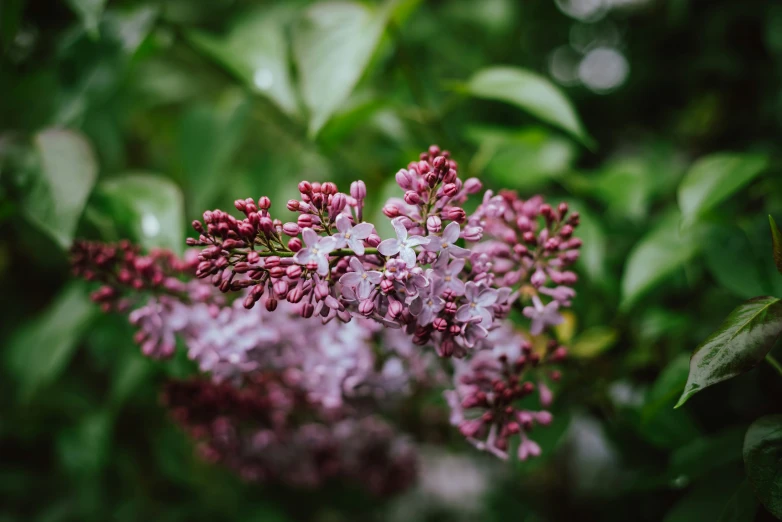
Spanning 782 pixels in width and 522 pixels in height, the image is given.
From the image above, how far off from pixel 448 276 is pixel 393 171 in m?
0.88

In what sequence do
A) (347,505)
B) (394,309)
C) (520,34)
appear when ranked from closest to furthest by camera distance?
(394,309), (347,505), (520,34)

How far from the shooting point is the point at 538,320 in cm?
103

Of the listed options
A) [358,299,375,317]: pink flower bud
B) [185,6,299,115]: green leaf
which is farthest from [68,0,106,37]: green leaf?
[358,299,375,317]: pink flower bud

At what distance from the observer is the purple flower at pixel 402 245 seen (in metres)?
0.85

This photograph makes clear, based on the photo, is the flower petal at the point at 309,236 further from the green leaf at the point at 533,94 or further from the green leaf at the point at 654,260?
the green leaf at the point at 654,260

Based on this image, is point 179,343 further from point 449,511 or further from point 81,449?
point 449,511

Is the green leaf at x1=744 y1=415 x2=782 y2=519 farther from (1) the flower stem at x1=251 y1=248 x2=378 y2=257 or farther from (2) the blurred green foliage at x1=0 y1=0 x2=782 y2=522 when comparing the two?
(1) the flower stem at x1=251 y1=248 x2=378 y2=257

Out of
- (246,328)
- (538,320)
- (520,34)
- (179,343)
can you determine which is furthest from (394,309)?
(520,34)

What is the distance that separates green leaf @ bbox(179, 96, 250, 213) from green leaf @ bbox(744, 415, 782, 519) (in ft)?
4.31

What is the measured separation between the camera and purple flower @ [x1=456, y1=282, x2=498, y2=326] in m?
0.90

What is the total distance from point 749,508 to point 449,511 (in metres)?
2.41

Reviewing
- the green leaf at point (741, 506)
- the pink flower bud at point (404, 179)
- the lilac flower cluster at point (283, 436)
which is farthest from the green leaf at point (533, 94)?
the lilac flower cluster at point (283, 436)


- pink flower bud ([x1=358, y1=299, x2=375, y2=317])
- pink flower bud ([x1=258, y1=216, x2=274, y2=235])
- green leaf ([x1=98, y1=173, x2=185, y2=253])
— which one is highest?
green leaf ([x1=98, y1=173, x2=185, y2=253])

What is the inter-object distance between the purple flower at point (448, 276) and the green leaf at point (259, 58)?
85 cm
